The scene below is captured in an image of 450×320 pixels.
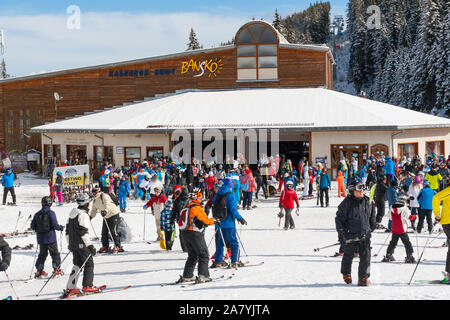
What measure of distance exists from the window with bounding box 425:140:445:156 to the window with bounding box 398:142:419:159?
4.01ft

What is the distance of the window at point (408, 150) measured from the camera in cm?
2558

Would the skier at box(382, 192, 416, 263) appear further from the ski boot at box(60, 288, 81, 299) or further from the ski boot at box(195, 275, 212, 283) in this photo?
the ski boot at box(60, 288, 81, 299)

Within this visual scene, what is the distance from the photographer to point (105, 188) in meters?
17.0

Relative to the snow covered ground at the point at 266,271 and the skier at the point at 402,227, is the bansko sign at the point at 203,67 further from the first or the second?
the skier at the point at 402,227

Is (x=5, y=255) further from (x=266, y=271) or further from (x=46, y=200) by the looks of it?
(x=266, y=271)

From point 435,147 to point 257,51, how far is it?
12.3 meters

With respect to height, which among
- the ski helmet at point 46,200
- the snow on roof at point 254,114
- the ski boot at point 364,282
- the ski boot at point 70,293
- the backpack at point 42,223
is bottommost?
the ski boot at point 70,293

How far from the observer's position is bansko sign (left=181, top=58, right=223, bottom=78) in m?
31.7

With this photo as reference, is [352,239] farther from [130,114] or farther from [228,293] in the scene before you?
[130,114]

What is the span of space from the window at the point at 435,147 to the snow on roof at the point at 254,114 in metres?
1.32

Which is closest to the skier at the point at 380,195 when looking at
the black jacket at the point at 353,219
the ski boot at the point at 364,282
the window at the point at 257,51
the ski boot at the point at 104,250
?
the black jacket at the point at 353,219

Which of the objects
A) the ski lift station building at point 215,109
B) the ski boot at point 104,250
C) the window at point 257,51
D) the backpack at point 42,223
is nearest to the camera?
the backpack at point 42,223

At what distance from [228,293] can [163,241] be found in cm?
428
